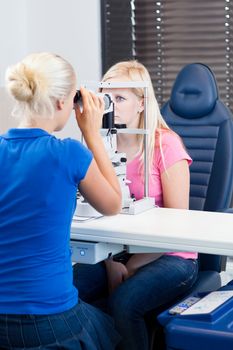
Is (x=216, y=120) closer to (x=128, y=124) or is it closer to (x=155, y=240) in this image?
(x=128, y=124)

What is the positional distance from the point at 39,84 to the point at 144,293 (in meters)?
0.78

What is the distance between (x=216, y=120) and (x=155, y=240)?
0.91m

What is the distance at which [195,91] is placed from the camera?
2.67 meters

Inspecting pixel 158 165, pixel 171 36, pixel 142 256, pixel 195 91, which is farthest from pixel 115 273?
pixel 171 36

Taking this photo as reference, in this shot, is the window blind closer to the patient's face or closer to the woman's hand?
the patient's face

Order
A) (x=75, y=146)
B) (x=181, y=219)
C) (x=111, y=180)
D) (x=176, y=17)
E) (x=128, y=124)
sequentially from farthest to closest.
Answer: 1. (x=176, y=17)
2. (x=128, y=124)
3. (x=181, y=219)
4. (x=111, y=180)
5. (x=75, y=146)

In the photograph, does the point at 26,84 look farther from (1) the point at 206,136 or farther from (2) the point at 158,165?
(1) the point at 206,136

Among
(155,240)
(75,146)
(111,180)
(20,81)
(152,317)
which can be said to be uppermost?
(20,81)

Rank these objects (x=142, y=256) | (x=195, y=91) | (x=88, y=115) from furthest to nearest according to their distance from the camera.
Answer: (x=195, y=91), (x=142, y=256), (x=88, y=115)

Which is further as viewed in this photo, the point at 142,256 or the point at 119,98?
the point at 119,98

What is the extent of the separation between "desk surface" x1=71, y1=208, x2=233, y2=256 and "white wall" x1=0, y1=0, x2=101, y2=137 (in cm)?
176

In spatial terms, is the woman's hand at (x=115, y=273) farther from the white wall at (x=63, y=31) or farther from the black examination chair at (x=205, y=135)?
the white wall at (x=63, y=31)

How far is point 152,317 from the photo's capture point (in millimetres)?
2158

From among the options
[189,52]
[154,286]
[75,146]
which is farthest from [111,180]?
[189,52]
